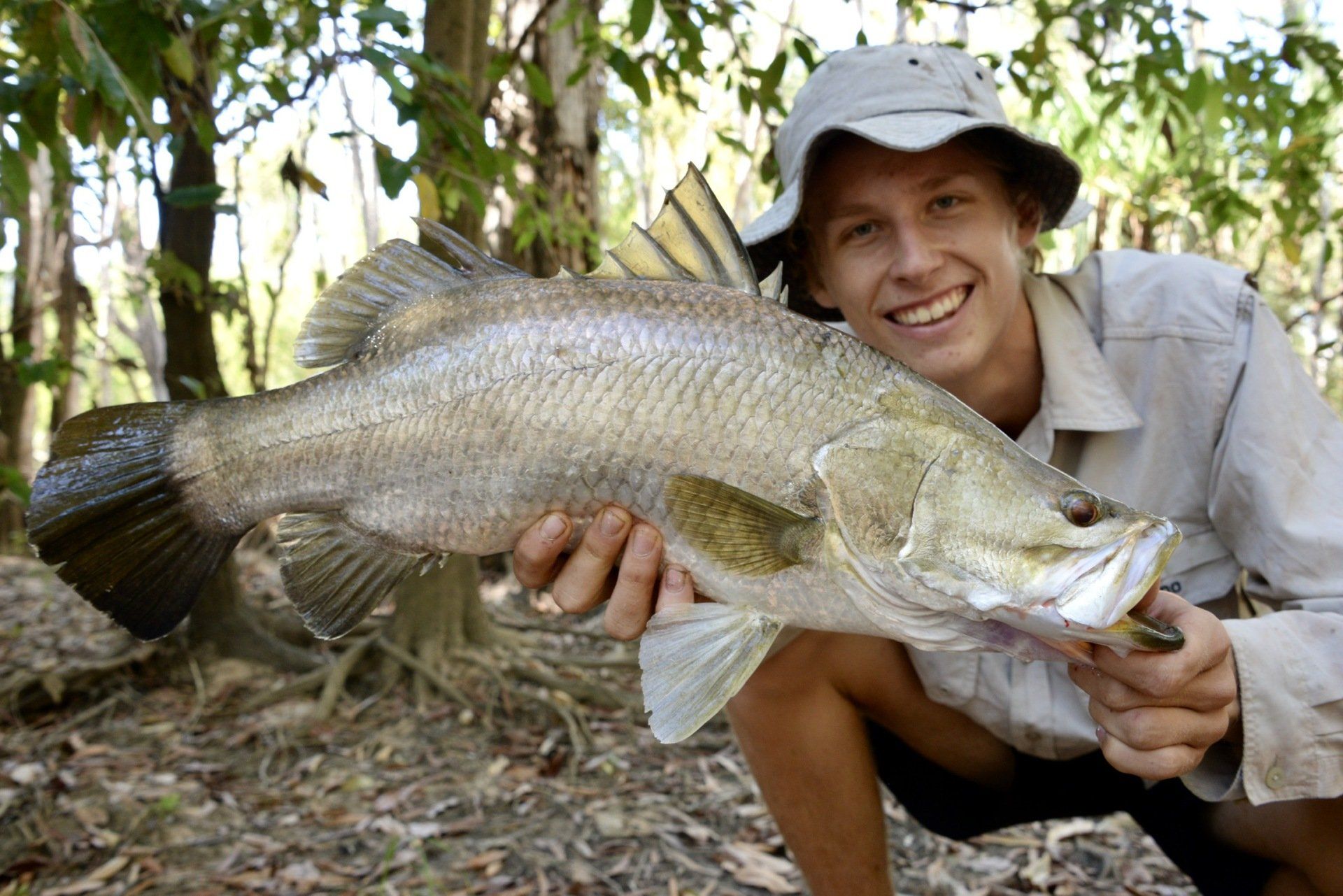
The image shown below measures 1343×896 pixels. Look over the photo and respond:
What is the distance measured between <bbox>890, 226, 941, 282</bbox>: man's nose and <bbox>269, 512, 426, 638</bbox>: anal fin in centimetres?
131

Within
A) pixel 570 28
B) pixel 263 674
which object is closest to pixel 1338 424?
pixel 263 674

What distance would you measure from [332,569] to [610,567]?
20.8 inches

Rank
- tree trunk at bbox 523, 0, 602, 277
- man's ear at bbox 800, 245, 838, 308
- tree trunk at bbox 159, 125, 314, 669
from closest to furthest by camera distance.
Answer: man's ear at bbox 800, 245, 838, 308
tree trunk at bbox 159, 125, 314, 669
tree trunk at bbox 523, 0, 602, 277

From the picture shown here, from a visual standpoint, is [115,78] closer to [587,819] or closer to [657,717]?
[657,717]

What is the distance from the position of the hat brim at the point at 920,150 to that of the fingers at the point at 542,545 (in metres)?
0.98

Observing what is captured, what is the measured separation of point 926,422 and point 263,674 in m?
4.27

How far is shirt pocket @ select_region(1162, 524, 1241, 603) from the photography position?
2.42 meters

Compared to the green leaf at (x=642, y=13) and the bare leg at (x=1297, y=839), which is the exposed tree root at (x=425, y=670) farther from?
the bare leg at (x=1297, y=839)

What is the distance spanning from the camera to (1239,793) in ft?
6.49

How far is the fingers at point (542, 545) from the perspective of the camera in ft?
6.00

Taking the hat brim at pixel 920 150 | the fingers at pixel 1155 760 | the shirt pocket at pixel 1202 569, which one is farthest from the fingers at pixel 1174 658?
the hat brim at pixel 920 150

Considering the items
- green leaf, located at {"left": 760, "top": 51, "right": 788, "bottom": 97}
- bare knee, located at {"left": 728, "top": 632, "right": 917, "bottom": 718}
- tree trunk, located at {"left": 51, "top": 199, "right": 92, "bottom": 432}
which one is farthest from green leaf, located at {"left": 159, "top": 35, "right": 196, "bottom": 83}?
tree trunk, located at {"left": 51, "top": 199, "right": 92, "bottom": 432}

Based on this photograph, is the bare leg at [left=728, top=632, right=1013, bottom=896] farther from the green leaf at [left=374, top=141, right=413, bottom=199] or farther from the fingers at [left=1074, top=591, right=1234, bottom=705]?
the green leaf at [left=374, top=141, right=413, bottom=199]

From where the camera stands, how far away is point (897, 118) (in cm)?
235
